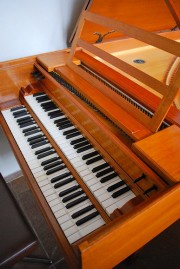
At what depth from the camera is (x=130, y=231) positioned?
731 mm

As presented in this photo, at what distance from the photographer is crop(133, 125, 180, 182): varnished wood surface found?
0.85m

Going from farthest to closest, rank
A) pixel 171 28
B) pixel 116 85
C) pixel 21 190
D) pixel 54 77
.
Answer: pixel 21 190
pixel 171 28
pixel 54 77
pixel 116 85

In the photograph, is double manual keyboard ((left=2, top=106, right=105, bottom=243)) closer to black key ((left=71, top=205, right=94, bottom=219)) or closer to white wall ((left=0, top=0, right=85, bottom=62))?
black key ((left=71, top=205, right=94, bottom=219))

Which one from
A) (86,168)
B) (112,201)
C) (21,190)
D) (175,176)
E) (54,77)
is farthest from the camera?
(21,190)

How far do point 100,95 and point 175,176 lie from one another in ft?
2.34

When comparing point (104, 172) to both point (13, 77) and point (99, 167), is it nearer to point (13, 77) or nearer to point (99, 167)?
point (99, 167)

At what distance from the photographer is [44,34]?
1901mm

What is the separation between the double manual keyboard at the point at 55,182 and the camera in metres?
1.04

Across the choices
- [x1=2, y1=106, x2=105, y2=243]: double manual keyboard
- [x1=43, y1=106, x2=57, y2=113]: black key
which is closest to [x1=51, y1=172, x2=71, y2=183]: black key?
[x1=2, y1=106, x2=105, y2=243]: double manual keyboard

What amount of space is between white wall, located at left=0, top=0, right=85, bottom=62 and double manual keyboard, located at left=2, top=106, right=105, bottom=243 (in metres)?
0.65

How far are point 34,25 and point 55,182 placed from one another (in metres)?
1.39

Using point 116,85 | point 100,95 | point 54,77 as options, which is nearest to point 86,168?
point 100,95

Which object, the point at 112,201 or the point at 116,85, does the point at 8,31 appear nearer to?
the point at 116,85

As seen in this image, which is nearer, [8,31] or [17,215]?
[17,215]
